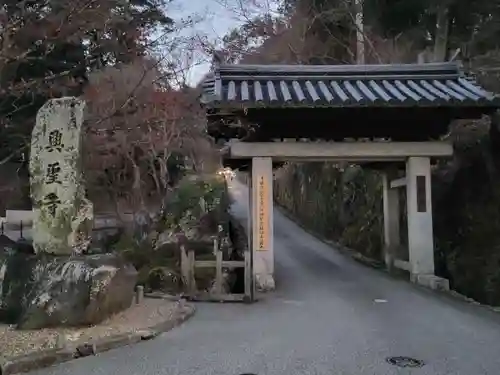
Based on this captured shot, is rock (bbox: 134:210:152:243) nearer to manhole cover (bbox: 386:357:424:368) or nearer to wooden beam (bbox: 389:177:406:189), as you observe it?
wooden beam (bbox: 389:177:406:189)

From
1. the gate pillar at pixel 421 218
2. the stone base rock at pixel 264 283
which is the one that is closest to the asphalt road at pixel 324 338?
the stone base rock at pixel 264 283

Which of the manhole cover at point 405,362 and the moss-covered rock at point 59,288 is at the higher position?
the moss-covered rock at point 59,288

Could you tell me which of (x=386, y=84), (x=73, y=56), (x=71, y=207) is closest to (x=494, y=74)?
(x=386, y=84)

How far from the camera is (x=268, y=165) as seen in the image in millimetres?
11023

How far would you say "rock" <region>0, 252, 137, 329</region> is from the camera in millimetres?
7109

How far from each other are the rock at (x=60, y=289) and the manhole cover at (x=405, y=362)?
3996mm

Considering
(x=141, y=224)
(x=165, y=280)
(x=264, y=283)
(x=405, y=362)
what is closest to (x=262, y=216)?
(x=264, y=283)

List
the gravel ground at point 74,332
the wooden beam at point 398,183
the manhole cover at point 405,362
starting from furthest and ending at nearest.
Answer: the wooden beam at point 398,183 < the gravel ground at point 74,332 < the manhole cover at point 405,362

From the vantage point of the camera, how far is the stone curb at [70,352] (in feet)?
18.0

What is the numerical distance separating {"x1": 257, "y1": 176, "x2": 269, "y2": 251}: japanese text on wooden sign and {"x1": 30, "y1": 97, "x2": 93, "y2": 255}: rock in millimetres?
3845

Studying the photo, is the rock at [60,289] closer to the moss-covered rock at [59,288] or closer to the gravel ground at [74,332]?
the moss-covered rock at [59,288]

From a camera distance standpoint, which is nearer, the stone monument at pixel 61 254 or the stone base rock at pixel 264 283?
the stone monument at pixel 61 254

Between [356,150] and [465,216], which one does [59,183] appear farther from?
[465,216]

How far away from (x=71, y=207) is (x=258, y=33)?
53.6 feet
